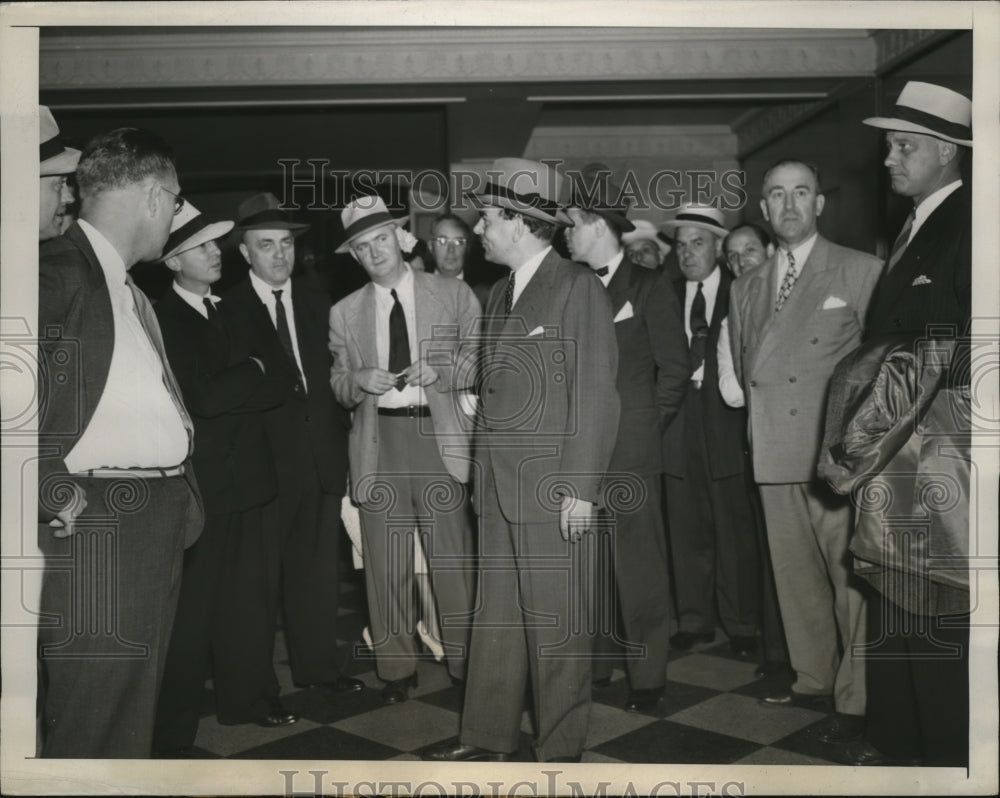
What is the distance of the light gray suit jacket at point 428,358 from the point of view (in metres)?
3.32

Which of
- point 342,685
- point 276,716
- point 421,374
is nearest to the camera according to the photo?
point 276,716

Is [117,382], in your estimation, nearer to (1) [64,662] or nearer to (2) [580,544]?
(1) [64,662]

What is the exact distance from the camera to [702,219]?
416cm

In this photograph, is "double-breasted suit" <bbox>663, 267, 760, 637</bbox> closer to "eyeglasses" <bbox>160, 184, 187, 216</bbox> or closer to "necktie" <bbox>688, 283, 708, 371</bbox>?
"necktie" <bbox>688, 283, 708, 371</bbox>

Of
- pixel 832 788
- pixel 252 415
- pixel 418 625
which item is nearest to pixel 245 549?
pixel 252 415

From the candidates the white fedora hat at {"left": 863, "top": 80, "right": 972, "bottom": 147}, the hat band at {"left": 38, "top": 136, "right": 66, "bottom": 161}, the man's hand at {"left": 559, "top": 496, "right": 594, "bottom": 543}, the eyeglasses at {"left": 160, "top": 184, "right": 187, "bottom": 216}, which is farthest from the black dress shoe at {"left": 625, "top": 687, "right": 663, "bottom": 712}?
the hat band at {"left": 38, "top": 136, "right": 66, "bottom": 161}

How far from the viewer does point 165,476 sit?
2393 millimetres

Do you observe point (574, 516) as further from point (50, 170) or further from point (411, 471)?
point (50, 170)

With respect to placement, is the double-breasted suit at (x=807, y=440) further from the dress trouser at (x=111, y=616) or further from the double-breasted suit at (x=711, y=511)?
the dress trouser at (x=111, y=616)

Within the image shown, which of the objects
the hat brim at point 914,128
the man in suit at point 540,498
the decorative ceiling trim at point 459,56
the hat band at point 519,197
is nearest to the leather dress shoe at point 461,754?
the man in suit at point 540,498

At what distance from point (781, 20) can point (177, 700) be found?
96.7 inches

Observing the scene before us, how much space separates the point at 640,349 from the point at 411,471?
0.87m

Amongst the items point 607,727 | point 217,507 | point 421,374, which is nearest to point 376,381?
point 421,374

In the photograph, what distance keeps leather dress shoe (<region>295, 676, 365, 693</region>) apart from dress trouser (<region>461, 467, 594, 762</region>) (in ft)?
2.57
